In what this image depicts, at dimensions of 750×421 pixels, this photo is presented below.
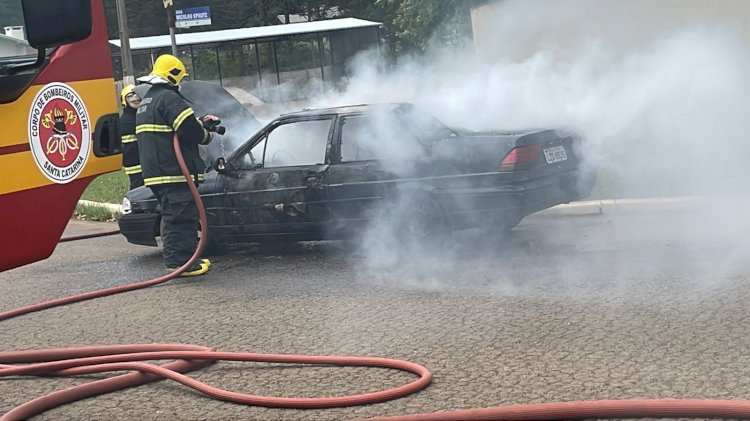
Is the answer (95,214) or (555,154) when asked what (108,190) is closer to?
(95,214)

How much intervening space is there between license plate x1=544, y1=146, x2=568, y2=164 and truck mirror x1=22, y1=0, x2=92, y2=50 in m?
5.40

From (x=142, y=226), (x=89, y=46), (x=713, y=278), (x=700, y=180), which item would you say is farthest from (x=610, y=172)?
(x=89, y=46)

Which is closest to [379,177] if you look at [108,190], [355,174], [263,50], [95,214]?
[355,174]

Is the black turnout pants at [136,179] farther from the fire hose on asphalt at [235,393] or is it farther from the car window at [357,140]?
the fire hose on asphalt at [235,393]

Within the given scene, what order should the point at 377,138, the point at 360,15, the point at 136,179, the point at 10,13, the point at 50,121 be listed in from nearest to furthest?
1. the point at 10,13
2. the point at 50,121
3. the point at 377,138
4. the point at 136,179
5. the point at 360,15

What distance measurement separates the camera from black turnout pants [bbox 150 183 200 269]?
822cm

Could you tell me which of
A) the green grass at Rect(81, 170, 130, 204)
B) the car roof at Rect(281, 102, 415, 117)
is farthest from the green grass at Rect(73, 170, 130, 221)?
the car roof at Rect(281, 102, 415, 117)

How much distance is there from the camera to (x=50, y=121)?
3.82m

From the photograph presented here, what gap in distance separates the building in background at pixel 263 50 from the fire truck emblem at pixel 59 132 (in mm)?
20028

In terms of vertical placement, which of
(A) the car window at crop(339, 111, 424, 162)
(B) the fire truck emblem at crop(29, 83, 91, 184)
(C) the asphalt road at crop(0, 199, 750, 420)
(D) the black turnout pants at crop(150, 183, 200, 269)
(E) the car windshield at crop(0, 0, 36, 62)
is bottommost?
(C) the asphalt road at crop(0, 199, 750, 420)

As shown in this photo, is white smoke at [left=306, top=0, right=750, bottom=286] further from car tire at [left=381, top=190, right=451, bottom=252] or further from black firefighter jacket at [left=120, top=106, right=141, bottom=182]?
black firefighter jacket at [left=120, top=106, right=141, bottom=182]

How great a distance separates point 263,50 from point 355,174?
1904cm

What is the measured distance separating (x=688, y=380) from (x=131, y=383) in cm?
288

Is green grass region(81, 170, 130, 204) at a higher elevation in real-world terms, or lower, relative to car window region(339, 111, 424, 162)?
lower
